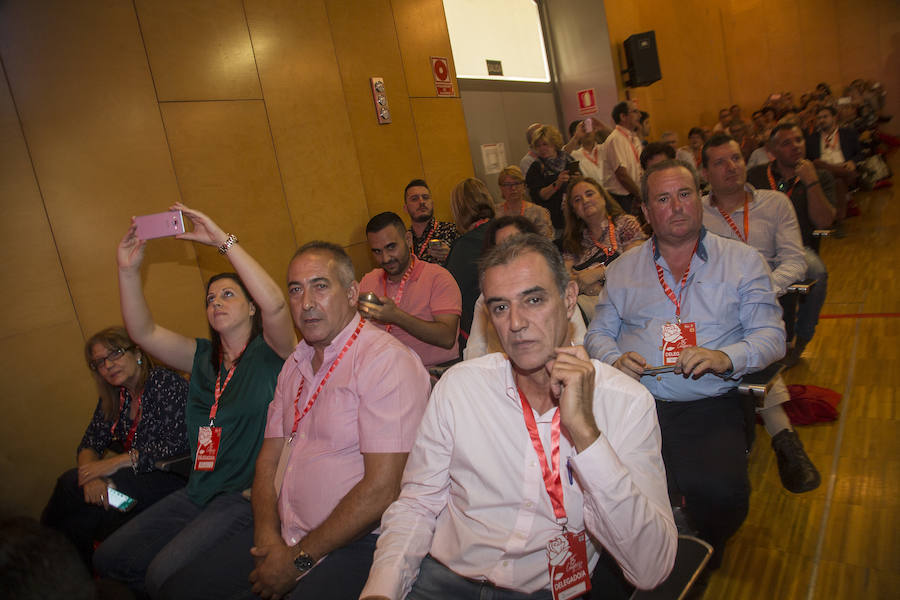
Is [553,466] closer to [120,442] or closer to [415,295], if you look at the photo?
[415,295]

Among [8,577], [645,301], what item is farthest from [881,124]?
[8,577]

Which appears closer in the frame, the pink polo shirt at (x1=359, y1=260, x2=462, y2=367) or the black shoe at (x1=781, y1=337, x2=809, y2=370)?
the black shoe at (x1=781, y1=337, x2=809, y2=370)

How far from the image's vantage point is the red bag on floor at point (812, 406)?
9.42 ft

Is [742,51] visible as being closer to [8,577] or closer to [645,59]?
[645,59]

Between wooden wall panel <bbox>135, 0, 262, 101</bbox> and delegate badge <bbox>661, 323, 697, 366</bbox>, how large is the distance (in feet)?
11.2

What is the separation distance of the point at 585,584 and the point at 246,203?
3.50 metres

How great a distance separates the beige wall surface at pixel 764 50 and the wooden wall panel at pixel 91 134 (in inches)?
386

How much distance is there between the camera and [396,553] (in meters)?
1.40

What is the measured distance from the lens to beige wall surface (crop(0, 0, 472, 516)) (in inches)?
116

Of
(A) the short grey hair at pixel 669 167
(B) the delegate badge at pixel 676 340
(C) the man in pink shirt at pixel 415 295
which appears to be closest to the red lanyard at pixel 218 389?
(C) the man in pink shirt at pixel 415 295

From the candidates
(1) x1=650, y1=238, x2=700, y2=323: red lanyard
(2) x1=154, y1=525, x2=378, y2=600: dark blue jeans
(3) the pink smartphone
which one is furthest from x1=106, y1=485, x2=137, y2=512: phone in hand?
(1) x1=650, y1=238, x2=700, y2=323: red lanyard

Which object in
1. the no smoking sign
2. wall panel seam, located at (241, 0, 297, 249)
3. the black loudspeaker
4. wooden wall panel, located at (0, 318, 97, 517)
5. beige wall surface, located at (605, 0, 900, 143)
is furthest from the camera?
beige wall surface, located at (605, 0, 900, 143)

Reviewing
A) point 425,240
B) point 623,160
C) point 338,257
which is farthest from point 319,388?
point 623,160

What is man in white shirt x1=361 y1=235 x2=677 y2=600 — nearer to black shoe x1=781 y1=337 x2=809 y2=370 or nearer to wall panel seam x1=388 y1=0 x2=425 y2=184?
black shoe x1=781 y1=337 x2=809 y2=370
